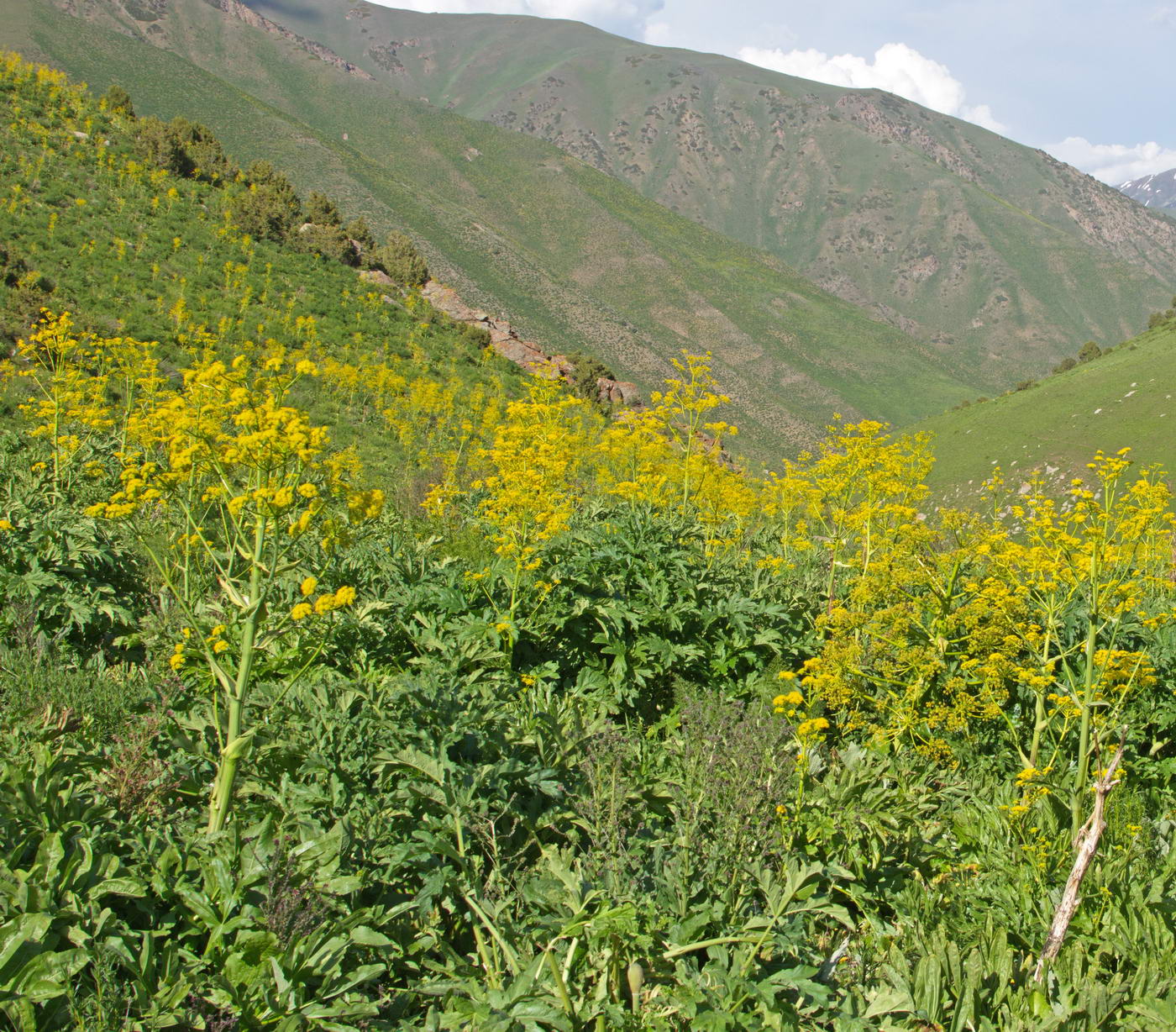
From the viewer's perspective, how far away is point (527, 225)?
127 m

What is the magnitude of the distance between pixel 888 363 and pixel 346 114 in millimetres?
104676

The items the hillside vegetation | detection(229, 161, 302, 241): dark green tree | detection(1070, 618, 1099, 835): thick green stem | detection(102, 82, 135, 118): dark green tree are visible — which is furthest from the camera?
detection(102, 82, 135, 118): dark green tree

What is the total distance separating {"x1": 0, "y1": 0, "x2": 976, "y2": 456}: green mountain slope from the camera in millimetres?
77688

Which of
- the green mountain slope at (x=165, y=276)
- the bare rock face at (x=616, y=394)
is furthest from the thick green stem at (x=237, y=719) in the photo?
the bare rock face at (x=616, y=394)

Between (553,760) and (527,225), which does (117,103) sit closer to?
(553,760)

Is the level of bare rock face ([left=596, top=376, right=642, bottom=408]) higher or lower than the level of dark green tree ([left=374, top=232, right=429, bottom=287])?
lower

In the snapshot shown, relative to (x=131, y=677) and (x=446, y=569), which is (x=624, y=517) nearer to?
(x=446, y=569)

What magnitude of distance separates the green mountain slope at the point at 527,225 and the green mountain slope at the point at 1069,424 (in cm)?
1930

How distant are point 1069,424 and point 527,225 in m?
101

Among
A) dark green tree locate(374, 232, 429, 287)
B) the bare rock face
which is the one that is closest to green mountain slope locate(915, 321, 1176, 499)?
the bare rock face

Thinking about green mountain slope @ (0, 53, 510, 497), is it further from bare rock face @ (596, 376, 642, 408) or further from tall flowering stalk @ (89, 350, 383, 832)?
tall flowering stalk @ (89, 350, 383, 832)

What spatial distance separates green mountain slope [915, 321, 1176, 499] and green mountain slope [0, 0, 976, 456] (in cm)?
1930

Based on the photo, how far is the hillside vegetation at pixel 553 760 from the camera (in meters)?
2.65

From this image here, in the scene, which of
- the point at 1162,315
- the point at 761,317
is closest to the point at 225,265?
the point at 1162,315
